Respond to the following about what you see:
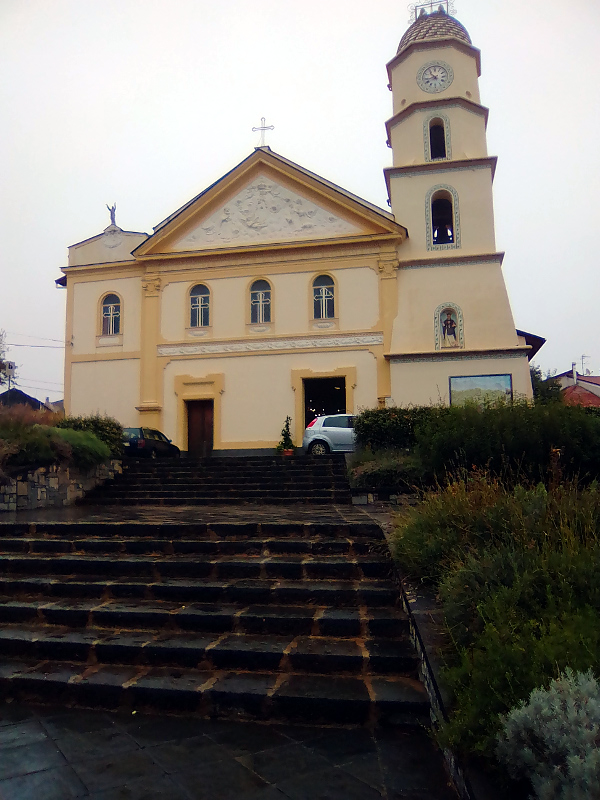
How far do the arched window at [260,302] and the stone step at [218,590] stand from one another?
16353 millimetres

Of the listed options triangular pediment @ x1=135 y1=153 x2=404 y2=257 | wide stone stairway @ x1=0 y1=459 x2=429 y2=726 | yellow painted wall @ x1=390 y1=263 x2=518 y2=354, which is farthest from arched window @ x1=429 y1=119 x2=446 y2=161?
wide stone stairway @ x1=0 y1=459 x2=429 y2=726

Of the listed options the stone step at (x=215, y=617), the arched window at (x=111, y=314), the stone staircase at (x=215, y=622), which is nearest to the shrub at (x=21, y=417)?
the stone staircase at (x=215, y=622)

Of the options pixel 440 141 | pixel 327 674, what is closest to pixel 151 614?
pixel 327 674

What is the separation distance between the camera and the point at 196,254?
22.0 m

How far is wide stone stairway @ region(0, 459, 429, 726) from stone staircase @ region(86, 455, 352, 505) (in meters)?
4.36

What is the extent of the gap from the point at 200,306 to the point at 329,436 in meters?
8.35

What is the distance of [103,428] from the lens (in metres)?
15.4

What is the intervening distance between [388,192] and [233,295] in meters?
7.07

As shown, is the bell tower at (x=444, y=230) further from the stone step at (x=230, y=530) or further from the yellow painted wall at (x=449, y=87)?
the stone step at (x=230, y=530)

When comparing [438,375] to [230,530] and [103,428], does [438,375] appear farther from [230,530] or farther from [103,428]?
[230,530]

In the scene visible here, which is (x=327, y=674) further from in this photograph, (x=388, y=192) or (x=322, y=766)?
(x=388, y=192)

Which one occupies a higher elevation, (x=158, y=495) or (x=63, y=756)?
(x=158, y=495)

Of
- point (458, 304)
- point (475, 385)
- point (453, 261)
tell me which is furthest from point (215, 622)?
point (453, 261)

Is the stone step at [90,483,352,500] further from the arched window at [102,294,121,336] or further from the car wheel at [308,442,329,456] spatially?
the arched window at [102,294,121,336]
